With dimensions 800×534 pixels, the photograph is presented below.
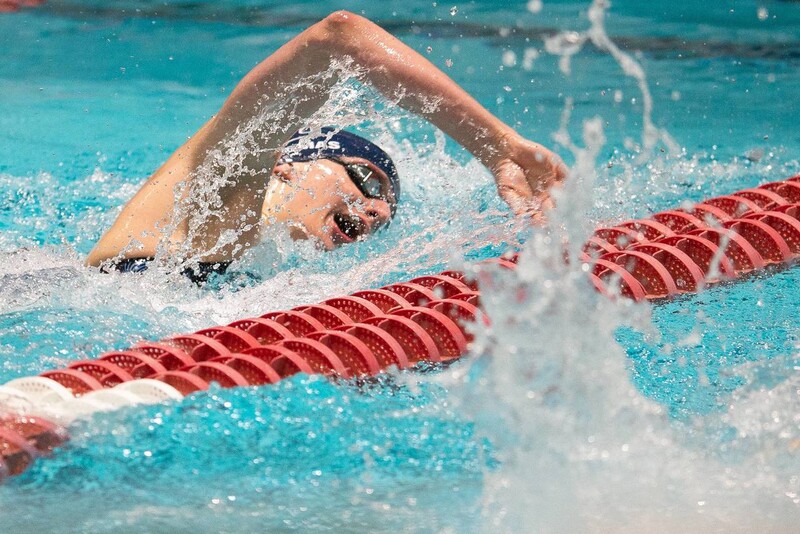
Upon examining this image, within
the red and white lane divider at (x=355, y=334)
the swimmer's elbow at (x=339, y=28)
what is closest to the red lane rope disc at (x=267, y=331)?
the red and white lane divider at (x=355, y=334)

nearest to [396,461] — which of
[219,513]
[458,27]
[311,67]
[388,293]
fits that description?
[219,513]

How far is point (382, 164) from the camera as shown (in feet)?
9.81

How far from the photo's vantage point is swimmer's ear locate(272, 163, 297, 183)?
292cm

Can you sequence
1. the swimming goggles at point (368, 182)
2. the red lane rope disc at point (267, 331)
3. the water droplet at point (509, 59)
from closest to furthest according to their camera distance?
the red lane rope disc at point (267, 331) < the swimming goggles at point (368, 182) < the water droplet at point (509, 59)

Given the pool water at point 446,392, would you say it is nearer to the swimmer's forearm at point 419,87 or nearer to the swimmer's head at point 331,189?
the swimmer's head at point 331,189

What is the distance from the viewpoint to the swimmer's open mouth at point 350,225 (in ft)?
9.36

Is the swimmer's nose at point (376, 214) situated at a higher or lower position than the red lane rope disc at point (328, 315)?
higher

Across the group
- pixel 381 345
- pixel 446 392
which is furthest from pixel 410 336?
pixel 446 392

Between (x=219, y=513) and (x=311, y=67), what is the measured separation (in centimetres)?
126

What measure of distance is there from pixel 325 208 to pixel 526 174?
0.71 metres

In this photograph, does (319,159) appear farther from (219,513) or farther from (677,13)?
(677,13)

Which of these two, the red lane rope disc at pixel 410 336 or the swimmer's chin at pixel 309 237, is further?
the swimmer's chin at pixel 309 237

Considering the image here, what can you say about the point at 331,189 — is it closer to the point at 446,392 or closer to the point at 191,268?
the point at 191,268

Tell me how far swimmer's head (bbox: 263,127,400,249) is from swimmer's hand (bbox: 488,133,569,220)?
61 cm
